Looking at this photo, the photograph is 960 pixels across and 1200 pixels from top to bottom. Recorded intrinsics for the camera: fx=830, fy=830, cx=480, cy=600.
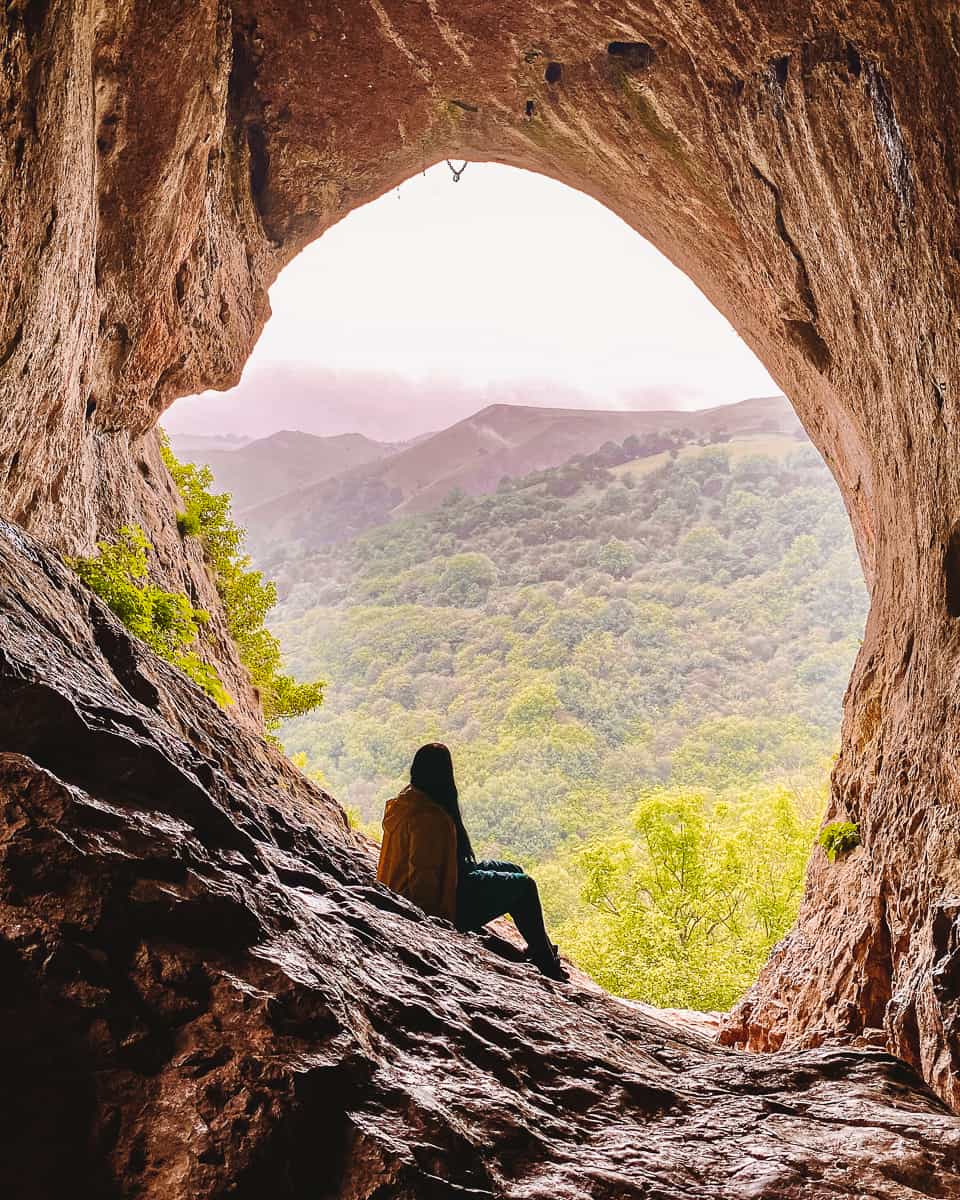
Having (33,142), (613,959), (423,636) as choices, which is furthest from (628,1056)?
(423,636)

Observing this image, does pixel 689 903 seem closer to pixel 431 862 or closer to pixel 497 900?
pixel 497 900

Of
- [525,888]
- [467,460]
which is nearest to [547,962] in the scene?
[525,888]

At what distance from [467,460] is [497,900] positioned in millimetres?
176616

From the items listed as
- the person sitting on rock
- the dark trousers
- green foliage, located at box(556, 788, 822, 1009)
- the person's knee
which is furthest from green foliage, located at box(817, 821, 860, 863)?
green foliage, located at box(556, 788, 822, 1009)

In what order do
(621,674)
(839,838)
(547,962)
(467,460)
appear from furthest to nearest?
1. (467,460)
2. (621,674)
3. (839,838)
4. (547,962)

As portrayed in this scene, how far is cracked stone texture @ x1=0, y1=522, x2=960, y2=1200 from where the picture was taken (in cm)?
211

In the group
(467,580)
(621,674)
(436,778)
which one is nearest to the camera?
(436,778)

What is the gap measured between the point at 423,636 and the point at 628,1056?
10100 cm

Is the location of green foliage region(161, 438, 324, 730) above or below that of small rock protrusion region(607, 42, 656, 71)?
below

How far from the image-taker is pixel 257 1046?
2336mm

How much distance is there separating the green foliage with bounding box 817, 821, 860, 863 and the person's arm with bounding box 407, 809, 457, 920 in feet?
15.0

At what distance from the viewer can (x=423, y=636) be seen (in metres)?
105

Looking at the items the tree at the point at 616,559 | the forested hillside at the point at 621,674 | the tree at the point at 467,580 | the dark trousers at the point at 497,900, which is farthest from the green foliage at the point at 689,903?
the tree at the point at 616,559

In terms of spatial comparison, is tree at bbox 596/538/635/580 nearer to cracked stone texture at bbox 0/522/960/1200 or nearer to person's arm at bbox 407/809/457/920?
person's arm at bbox 407/809/457/920
